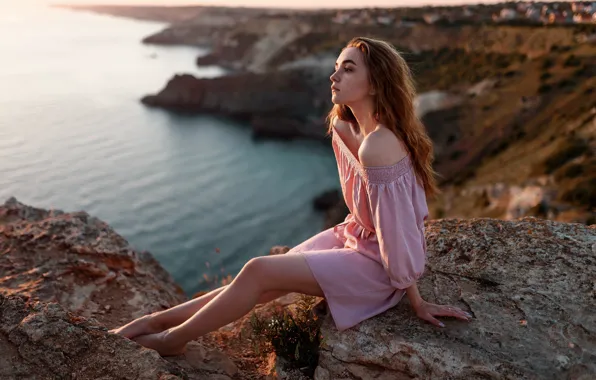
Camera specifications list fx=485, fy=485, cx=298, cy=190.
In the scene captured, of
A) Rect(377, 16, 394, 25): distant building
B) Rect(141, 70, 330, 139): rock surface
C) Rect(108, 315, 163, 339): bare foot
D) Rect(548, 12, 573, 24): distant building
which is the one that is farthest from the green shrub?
Rect(377, 16, 394, 25): distant building

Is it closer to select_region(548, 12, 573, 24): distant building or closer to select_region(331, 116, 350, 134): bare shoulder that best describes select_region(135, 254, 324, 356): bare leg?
select_region(331, 116, 350, 134): bare shoulder

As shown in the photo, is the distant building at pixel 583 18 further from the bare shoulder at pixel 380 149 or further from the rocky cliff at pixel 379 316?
the bare shoulder at pixel 380 149

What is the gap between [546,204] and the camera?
16641 mm

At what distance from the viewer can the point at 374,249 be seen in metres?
3.00

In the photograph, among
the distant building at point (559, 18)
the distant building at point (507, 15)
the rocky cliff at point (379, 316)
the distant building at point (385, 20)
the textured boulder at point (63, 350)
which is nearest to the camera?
the textured boulder at point (63, 350)

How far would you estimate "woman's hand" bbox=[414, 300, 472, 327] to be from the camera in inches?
113

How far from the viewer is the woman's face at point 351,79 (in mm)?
2902

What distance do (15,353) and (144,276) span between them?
192cm

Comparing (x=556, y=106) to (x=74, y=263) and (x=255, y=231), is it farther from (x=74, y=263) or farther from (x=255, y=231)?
(x=74, y=263)

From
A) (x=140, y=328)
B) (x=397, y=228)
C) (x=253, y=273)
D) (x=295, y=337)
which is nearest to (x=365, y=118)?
(x=397, y=228)

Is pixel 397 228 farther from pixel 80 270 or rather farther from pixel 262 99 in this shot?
pixel 262 99

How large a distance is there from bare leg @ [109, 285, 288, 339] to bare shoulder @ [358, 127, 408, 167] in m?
1.00

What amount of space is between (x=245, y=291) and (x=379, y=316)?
2.77 ft

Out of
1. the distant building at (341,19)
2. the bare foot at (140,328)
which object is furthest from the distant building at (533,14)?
the bare foot at (140,328)
